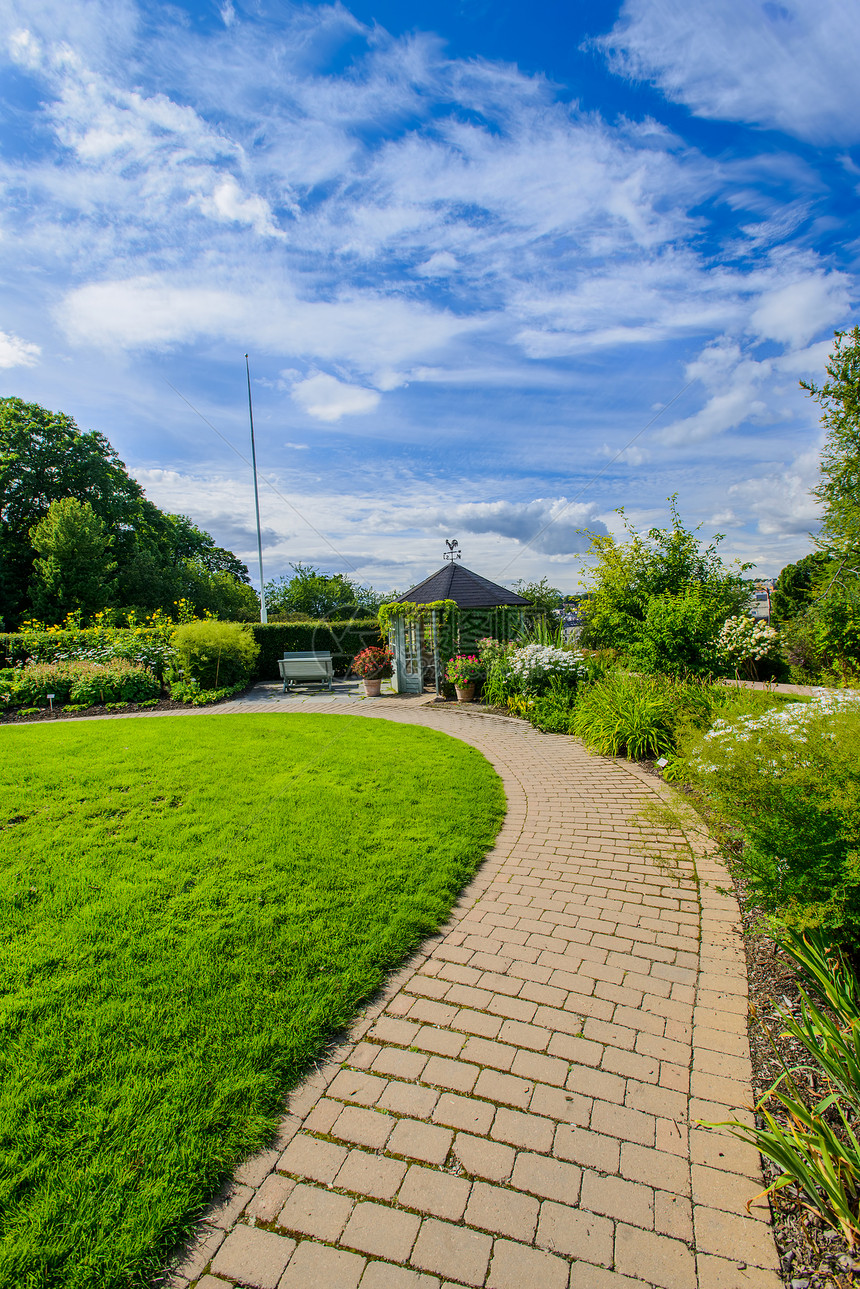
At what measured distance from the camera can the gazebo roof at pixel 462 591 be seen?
14.2 m

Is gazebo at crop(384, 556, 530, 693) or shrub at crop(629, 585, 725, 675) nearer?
shrub at crop(629, 585, 725, 675)

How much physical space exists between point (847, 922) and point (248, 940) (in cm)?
298

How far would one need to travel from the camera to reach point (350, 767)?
6508 mm

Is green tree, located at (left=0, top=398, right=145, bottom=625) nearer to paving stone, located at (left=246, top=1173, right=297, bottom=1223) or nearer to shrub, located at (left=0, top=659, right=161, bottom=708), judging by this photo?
shrub, located at (left=0, top=659, right=161, bottom=708)

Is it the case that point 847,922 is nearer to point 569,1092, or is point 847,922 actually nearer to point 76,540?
point 569,1092

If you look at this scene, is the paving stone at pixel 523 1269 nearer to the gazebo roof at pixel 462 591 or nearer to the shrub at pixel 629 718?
the shrub at pixel 629 718

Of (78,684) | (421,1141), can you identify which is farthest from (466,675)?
(421,1141)

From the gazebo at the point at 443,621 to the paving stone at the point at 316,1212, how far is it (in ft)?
37.3

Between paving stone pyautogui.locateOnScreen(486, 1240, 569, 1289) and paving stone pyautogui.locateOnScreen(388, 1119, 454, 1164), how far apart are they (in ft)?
1.09

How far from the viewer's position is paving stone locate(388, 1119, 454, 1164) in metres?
1.96

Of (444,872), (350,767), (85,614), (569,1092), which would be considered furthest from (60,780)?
(85,614)

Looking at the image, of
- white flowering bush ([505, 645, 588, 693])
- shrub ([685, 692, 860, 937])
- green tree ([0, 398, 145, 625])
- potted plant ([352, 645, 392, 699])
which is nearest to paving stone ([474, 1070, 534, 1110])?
shrub ([685, 692, 860, 937])

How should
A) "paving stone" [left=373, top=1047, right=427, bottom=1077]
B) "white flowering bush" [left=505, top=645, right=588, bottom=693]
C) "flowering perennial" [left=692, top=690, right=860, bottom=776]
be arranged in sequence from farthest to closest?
A: 1. "white flowering bush" [left=505, top=645, right=588, bottom=693]
2. "flowering perennial" [left=692, top=690, right=860, bottom=776]
3. "paving stone" [left=373, top=1047, right=427, bottom=1077]

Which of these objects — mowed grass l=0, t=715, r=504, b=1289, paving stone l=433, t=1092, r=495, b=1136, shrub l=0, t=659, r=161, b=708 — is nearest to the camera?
mowed grass l=0, t=715, r=504, b=1289
